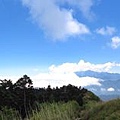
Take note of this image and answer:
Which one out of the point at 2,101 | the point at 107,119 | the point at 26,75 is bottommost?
the point at 107,119

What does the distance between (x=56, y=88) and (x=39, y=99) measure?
28.6 ft

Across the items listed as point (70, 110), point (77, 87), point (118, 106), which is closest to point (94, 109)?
point (118, 106)

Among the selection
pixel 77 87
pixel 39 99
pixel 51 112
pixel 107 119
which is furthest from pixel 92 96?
pixel 107 119

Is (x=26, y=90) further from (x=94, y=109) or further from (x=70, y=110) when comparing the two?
(x=94, y=109)

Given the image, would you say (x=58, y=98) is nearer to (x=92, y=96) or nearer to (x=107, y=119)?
(x=92, y=96)

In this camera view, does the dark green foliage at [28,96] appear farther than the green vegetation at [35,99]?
Yes

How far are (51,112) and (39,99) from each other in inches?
645

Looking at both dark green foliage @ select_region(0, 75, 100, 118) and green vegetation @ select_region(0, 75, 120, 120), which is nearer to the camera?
green vegetation @ select_region(0, 75, 120, 120)

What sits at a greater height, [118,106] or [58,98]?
[58,98]

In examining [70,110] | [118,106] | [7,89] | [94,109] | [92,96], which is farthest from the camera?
[92,96]

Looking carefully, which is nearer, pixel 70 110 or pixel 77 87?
pixel 70 110

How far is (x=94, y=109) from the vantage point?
106 feet

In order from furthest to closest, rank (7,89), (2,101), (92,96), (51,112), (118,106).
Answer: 1. (92,96)
2. (7,89)
3. (2,101)
4. (51,112)
5. (118,106)

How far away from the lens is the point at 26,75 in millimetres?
58500
